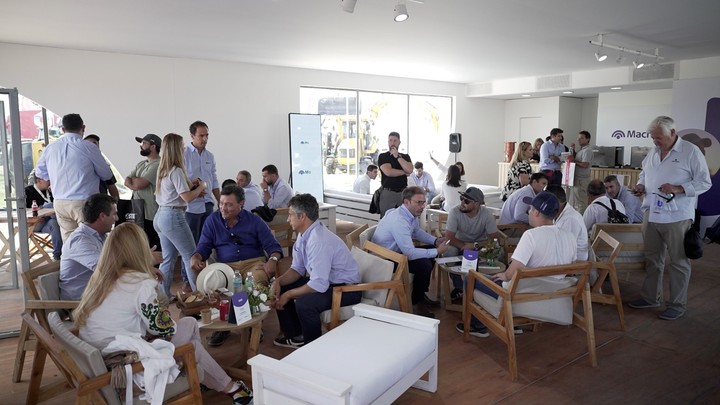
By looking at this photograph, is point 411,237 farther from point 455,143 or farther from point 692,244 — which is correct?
point 455,143

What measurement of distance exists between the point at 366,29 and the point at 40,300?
14.0 ft

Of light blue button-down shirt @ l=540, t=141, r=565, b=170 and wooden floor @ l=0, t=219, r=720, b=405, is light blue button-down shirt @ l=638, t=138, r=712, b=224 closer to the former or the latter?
wooden floor @ l=0, t=219, r=720, b=405

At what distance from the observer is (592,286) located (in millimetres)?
4156

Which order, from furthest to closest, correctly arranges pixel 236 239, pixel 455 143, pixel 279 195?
pixel 455 143 → pixel 279 195 → pixel 236 239

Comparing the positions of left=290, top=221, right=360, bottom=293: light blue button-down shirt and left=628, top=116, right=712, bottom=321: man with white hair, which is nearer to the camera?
left=290, top=221, right=360, bottom=293: light blue button-down shirt

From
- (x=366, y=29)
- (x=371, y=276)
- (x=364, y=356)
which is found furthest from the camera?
(x=366, y=29)

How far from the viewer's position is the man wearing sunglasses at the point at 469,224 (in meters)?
4.45

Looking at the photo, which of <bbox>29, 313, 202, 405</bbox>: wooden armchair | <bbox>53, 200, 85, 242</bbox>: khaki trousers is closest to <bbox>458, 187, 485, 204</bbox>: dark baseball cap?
<bbox>29, 313, 202, 405</bbox>: wooden armchair

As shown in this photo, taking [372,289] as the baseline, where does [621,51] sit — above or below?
above

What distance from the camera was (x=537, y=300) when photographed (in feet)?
10.5

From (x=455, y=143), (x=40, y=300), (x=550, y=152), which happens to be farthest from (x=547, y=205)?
(x=455, y=143)

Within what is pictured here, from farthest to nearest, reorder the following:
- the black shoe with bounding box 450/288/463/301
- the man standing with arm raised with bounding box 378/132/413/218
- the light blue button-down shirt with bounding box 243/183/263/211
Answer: the man standing with arm raised with bounding box 378/132/413/218 → the light blue button-down shirt with bounding box 243/183/263/211 → the black shoe with bounding box 450/288/463/301

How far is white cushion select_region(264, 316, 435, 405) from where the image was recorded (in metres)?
2.32

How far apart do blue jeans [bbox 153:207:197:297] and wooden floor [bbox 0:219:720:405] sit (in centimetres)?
88
